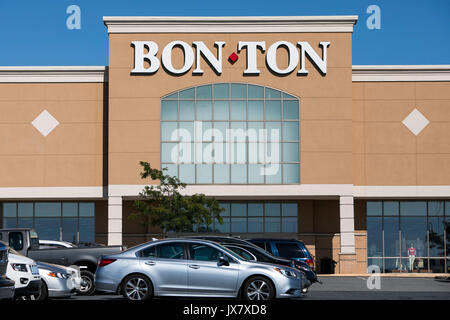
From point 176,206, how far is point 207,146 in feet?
14.2

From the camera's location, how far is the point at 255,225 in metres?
45.3

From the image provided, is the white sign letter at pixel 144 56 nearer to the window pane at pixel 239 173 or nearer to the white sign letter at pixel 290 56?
the white sign letter at pixel 290 56

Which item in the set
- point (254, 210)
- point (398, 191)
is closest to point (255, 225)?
point (254, 210)

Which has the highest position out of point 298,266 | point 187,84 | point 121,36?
point 121,36

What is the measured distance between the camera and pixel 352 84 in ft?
143

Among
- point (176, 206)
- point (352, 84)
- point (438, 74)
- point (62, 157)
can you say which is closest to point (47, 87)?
point (62, 157)

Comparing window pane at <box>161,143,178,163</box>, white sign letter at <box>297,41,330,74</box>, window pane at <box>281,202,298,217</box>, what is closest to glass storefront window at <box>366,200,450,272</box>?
window pane at <box>281,202,298,217</box>

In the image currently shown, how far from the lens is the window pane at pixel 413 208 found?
4538cm

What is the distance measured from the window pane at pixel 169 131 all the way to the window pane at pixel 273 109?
5.06 m

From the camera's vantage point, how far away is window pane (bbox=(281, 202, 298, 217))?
4550cm

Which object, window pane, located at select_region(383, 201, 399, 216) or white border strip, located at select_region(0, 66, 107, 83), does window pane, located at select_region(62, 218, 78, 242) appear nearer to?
white border strip, located at select_region(0, 66, 107, 83)

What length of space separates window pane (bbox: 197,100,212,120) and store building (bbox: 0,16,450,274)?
0.18ft

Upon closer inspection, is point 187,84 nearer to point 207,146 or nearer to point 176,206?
point 207,146

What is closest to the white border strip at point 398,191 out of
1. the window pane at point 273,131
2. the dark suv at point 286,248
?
the window pane at point 273,131
